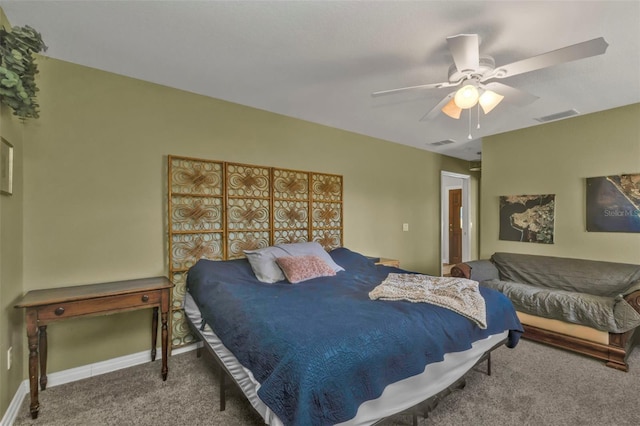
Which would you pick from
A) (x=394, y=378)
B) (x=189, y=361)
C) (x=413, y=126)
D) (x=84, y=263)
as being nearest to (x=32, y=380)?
(x=84, y=263)

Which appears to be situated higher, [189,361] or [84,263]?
[84,263]

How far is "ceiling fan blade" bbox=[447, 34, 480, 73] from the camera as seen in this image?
5.28 ft

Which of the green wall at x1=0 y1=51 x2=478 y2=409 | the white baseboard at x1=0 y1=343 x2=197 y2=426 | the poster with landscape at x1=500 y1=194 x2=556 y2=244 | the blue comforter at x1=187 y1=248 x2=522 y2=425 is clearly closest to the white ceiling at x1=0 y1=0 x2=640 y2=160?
the green wall at x1=0 y1=51 x2=478 y2=409

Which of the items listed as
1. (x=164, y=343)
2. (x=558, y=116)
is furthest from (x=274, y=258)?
(x=558, y=116)

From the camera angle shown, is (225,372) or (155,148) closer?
(225,372)

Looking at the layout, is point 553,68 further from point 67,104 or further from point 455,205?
point 455,205

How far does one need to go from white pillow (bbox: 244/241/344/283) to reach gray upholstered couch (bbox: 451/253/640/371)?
1696 millimetres

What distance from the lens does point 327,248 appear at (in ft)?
12.5

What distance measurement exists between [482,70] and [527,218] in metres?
2.87

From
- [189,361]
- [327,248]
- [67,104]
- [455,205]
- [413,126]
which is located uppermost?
[413,126]

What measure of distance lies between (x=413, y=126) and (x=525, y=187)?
177 centimetres

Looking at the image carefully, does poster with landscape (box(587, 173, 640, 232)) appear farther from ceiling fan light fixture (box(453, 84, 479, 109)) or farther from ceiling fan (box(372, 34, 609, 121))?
ceiling fan light fixture (box(453, 84, 479, 109))

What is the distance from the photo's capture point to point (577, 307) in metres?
2.77

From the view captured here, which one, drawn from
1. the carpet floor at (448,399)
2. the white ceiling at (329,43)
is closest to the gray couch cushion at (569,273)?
the carpet floor at (448,399)
